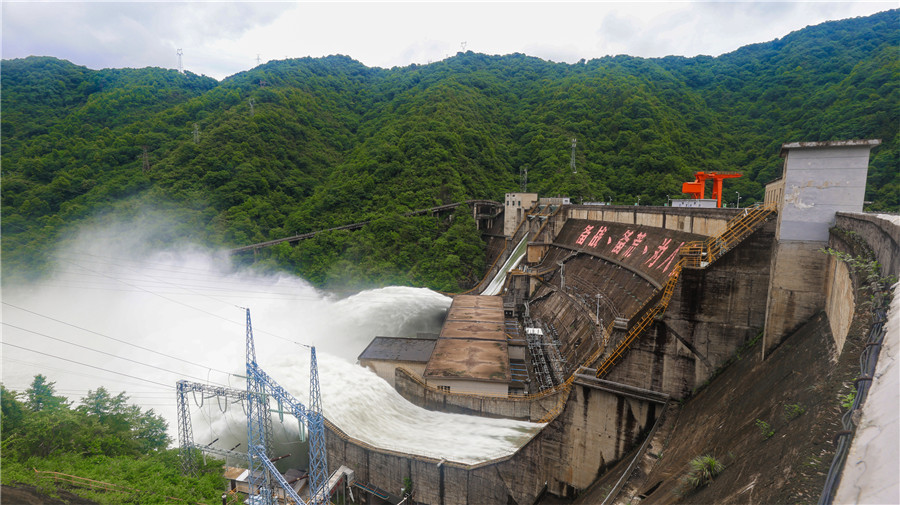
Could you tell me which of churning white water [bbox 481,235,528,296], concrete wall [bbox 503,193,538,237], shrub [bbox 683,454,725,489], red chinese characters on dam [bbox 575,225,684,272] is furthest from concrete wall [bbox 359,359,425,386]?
concrete wall [bbox 503,193,538,237]

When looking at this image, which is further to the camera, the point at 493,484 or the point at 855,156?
the point at 493,484

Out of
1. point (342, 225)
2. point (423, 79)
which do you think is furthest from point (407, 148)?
point (423, 79)

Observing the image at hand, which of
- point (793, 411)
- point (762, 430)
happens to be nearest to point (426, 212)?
point (762, 430)

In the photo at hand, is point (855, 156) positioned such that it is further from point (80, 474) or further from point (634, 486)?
point (80, 474)

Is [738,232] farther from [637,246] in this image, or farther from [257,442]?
[257,442]

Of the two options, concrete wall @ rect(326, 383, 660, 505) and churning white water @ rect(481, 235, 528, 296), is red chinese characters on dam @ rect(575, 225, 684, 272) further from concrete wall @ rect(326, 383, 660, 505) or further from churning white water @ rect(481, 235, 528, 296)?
concrete wall @ rect(326, 383, 660, 505)

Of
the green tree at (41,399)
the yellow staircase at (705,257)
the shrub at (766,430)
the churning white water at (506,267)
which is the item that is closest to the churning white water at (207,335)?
the churning white water at (506,267)

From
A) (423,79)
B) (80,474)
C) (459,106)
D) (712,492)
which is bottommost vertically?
(80,474)
